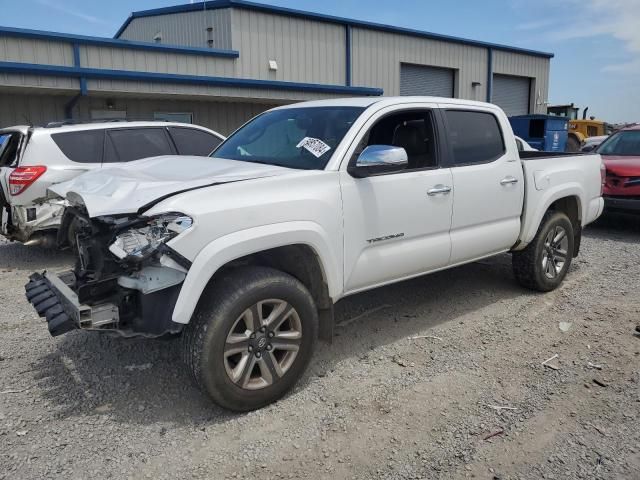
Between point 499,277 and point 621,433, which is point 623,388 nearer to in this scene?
point 621,433

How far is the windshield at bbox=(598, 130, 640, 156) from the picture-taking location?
33.1 ft

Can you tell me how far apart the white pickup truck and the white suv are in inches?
123

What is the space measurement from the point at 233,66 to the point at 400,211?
1449cm

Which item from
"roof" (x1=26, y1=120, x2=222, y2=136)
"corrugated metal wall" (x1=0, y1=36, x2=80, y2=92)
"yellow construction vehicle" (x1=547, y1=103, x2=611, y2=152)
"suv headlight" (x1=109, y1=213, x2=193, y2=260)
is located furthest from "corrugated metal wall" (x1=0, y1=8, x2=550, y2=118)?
"suv headlight" (x1=109, y1=213, x2=193, y2=260)

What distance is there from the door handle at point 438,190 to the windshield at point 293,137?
2.71ft

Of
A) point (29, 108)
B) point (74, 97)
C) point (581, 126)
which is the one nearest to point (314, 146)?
point (74, 97)

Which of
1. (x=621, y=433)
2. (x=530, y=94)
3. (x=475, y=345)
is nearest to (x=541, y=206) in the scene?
(x=475, y=345)

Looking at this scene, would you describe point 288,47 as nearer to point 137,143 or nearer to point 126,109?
point 126,109

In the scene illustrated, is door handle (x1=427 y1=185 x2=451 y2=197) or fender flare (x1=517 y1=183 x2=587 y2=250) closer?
door handle (x1=427 y1=185 x2=451 y2=197)

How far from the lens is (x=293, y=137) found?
428cm

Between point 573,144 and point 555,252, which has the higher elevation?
point 573,144

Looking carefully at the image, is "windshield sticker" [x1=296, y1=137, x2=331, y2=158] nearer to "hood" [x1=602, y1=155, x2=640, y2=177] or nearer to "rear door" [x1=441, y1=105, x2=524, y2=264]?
"rear door" [x1=441, y1=105, x2=524, y2=264]

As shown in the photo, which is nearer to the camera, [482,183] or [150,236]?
[150,236]

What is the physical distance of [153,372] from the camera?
3.95 meters
